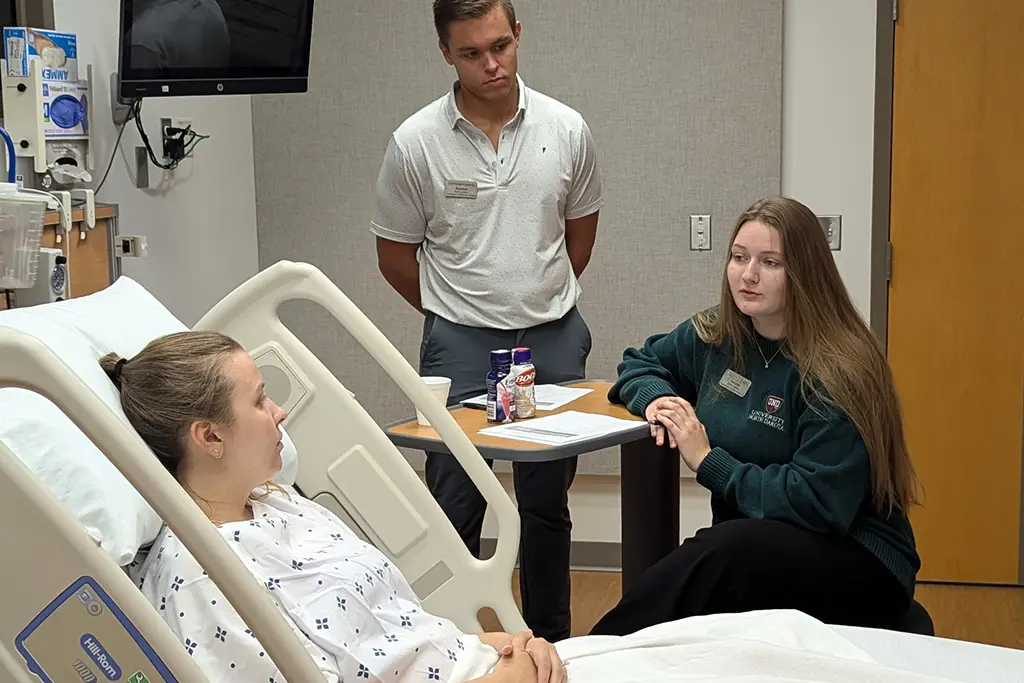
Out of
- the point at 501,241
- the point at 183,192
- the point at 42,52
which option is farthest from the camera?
the point at 183,192

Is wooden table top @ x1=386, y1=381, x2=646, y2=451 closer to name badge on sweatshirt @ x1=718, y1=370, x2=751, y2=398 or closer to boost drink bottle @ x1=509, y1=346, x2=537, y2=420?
boost drink bottle @ x1=509, y1=346, x2=537, y2=420

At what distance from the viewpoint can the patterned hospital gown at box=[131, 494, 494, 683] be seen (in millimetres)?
1530

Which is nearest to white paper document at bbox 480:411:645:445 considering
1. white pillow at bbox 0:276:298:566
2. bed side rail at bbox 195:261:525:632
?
bed side rail at bbox 195:261:525:632

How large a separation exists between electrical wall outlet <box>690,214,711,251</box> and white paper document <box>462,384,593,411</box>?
116 cm

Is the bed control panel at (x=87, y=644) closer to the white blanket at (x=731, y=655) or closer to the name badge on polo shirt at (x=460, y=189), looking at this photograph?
the white blanket at (x=731, y=655)

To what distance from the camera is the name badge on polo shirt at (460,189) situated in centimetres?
303

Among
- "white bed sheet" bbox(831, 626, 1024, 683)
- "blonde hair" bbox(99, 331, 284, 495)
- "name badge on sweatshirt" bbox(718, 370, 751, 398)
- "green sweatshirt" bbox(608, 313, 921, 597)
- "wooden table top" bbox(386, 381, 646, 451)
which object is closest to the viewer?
"blonde hair" bbox(99, 331, 284, 495)

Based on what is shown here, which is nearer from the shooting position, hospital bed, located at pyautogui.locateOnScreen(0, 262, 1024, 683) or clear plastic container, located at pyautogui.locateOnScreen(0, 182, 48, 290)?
hospital bed, located at pyautogui.locateOnScreen(0, 262, 1024, 683)

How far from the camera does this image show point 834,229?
3828 mm

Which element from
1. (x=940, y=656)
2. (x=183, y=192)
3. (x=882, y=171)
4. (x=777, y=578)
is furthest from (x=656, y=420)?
(x=183, y=192)

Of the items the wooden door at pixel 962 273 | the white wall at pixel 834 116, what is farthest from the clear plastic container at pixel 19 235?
the wooden door at pixel 962 273

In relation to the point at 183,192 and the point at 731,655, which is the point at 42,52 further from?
the point at 731,655

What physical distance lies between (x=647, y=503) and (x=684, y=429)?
16.4 inches

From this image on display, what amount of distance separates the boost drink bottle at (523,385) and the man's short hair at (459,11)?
831 mm
